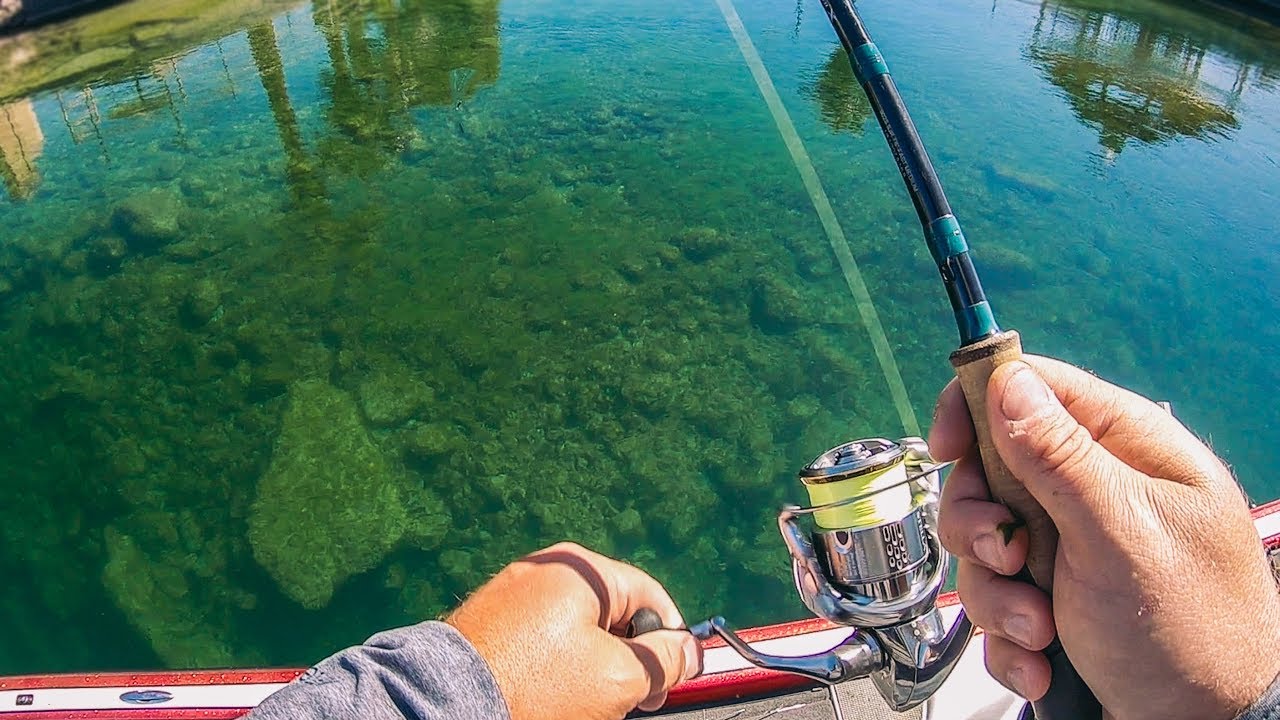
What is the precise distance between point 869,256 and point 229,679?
185 inches

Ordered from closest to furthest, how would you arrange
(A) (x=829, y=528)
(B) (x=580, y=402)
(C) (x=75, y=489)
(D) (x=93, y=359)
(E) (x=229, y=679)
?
(A) (x=829, y=528), (E) (x=229, y=679), (C) (x=75, y=489), (B) (x=580, y=402), (D) (x=93, y=359)

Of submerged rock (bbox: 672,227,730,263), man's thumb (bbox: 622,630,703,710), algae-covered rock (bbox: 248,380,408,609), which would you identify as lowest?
algae-covered rock (bbox: 248,380,408,609)

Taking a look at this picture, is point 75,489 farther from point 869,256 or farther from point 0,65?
point 0,65

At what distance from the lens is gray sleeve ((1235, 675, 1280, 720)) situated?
0.87 meters

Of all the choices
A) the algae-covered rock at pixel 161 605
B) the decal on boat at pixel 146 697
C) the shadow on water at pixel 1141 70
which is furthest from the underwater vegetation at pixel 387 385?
the shadow on water at pixel 1141 70

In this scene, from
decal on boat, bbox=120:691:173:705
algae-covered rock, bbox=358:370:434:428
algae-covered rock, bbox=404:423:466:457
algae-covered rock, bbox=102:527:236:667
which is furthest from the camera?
algae-covered rock, bbox=358:370:434:428

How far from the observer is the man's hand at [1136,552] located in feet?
2.97

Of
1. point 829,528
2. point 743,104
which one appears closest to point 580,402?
point 829,528

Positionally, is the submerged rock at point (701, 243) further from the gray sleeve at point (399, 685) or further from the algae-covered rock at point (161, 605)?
the gray sleeve at point (399, 685)

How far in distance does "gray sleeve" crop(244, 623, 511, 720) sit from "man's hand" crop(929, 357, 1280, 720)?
672mm

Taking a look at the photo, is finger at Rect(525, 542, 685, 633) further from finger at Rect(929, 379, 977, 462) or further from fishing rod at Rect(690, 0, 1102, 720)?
finger at Rect(929, 379, 977, 462)

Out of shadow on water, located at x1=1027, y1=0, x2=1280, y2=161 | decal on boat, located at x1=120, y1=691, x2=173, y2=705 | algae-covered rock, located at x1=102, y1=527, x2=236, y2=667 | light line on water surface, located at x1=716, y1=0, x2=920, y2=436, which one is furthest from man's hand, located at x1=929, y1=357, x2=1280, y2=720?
shadow on water, located at x1=1027, y1=0, x2=1280, y2=161

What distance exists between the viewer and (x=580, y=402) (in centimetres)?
450

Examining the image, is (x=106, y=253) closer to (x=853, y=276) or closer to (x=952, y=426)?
(x=853, y=276)
